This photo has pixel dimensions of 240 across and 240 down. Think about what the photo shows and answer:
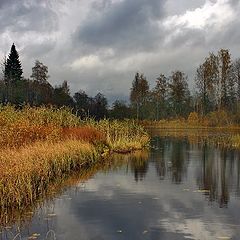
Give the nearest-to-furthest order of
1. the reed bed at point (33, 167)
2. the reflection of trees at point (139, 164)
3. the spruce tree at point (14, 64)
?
the reed bed at point (33, 167), the reflection of trees at point (139, 164), the spruce tree at point (14, 64)

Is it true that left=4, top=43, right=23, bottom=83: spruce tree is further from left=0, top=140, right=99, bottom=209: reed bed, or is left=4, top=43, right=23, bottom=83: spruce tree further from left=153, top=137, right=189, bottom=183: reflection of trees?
left=0, top=140, right=99, bottom=209: reed bed

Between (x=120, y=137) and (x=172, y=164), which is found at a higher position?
(x=120, y=137)

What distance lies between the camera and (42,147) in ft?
57.4

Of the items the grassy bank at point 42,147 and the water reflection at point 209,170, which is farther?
the water reflection at point 209,170

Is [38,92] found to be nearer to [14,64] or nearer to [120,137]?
[14,64]

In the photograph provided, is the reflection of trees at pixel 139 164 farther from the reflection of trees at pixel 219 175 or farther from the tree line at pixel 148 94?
the tree line at pixel 148 94

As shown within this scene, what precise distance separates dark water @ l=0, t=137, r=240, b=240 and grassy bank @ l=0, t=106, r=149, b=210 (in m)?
0.96

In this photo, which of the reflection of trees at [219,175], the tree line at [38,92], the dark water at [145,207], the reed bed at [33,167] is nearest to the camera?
the dark water at [145,207]

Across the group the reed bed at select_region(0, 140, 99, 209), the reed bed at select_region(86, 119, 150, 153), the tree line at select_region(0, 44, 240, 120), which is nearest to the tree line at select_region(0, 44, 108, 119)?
the tree line at select_region(0, 44, 240, 120)

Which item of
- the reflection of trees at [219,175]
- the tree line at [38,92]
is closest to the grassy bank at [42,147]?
the reflection of trees at [219,175]

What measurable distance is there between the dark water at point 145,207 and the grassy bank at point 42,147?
96cm

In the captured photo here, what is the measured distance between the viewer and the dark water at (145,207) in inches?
394

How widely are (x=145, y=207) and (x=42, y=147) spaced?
6.25 metres

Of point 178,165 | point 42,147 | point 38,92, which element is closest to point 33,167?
point 42,147
